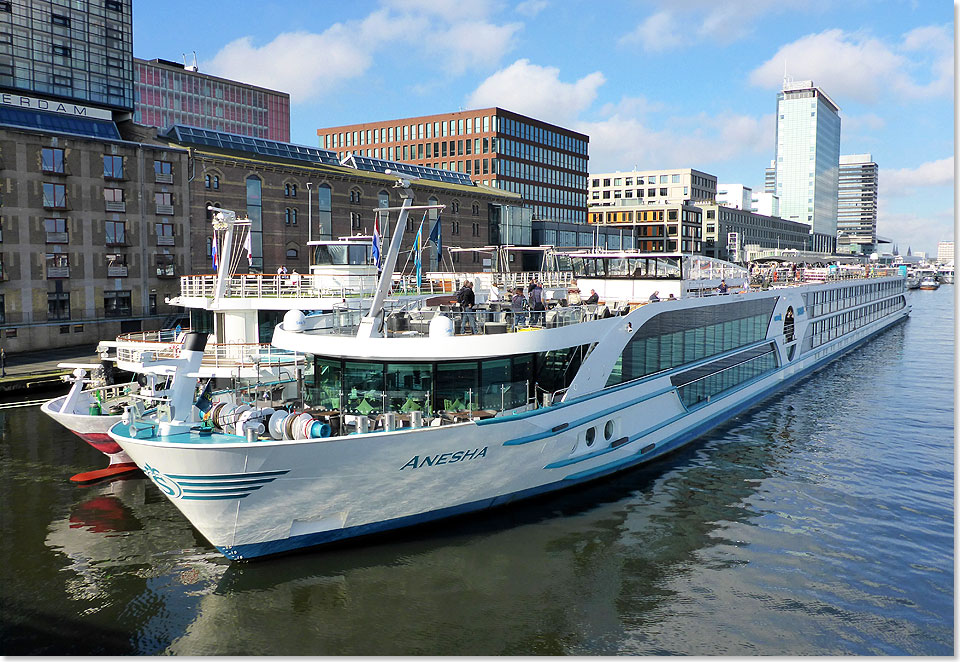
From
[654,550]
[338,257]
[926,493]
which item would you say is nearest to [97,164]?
[338,257]

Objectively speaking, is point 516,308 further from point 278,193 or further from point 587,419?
point 278,193

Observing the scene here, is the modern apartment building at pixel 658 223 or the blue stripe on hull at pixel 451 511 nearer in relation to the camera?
the blue stripe on hull at pixel 451 511

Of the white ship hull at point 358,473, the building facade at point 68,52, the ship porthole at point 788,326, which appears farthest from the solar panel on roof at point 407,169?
the white ship hull at point 358,473

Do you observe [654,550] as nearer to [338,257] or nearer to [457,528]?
[457,528]

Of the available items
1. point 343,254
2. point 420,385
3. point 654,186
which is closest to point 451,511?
point 420,385

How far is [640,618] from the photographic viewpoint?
42.9ft

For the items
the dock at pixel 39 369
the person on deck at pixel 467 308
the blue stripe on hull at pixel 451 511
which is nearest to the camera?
the blue stripe on hull at pixel 451 511

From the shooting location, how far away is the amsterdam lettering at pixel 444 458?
49.6 ft

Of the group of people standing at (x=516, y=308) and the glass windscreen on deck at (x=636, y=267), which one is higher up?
the glass windscreen on deck at (x=636, y=267)

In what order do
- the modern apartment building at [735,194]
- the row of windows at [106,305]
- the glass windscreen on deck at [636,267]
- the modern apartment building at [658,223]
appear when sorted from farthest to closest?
the modern apartment building at [735,194]
the modern apartment building at [658,223]
the row of windows at [106,305]
the glass windscreen on deck at [636,267]

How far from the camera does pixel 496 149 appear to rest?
8769 centimetres

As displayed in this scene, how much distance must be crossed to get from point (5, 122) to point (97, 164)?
5458mm

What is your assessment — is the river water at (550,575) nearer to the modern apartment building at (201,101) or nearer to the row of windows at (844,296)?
the row of windows at (844,296)

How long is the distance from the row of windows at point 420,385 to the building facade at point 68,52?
4709cm
